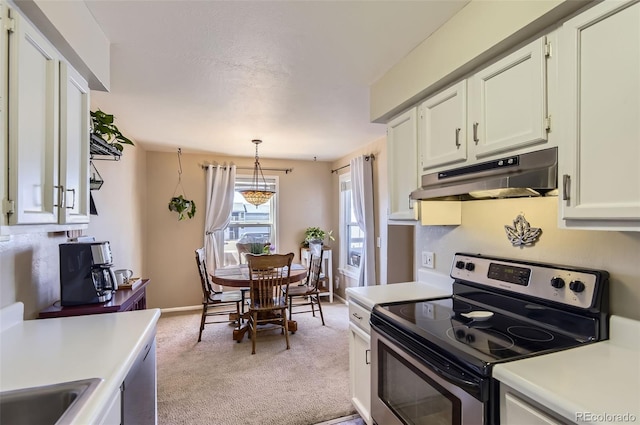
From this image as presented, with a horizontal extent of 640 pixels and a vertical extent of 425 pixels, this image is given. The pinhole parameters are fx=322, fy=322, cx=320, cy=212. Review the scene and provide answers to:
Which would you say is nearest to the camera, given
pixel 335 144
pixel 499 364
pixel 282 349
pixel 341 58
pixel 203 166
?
pixel 499 364

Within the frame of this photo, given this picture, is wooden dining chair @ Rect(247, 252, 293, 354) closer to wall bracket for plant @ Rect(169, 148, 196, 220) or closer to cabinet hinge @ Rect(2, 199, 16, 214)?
wall bracket for plant @ Rect(169, 148, 196, 220)

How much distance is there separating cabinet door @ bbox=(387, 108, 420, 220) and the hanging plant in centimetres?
342

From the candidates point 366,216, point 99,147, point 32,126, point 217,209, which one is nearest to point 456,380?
point 32,126

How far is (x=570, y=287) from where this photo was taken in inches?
51.9

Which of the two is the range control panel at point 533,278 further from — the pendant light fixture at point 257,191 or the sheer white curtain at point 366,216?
the pendant light fixture at point 257,191

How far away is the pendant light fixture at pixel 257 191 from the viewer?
431cm

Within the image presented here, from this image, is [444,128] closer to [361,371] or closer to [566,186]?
[566,186]

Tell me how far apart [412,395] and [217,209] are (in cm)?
409

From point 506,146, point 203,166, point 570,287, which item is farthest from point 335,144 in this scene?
point 570,287

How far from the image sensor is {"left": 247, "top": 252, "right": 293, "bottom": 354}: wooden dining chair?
3.27 metres

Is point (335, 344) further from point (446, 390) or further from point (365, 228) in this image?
point (446, 390)

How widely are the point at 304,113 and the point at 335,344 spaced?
2.40 meters

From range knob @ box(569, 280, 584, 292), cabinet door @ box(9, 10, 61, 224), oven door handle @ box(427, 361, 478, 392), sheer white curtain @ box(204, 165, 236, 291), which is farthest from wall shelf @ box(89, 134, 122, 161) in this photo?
sheer white curtain @ box(204, 165, 236, 291)

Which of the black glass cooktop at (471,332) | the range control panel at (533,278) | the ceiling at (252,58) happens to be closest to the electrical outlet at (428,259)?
the range control panel at (533,278)
